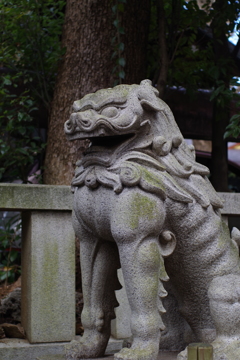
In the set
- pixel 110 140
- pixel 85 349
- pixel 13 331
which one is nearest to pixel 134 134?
pixel 110 140

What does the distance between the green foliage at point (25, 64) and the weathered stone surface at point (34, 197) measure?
65.1 inches

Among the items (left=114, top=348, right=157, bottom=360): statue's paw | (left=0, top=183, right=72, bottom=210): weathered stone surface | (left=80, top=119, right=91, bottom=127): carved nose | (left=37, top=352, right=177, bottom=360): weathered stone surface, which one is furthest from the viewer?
(left=0, top=183, right=72, bottom=210): weathered stone surface

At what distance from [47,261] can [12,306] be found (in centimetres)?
81

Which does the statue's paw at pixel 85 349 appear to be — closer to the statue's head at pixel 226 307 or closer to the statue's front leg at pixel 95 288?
the statue's front leg at pixel 95 288

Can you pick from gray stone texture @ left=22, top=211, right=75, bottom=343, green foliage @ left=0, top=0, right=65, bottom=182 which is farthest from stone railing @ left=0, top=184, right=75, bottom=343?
green foliage @ left=0, top=0, right=65, bottom=182

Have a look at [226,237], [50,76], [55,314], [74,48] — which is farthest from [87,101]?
[50,76]

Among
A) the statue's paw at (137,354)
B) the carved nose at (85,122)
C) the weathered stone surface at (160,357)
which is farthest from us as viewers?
the weathered stone surface at (160,357)

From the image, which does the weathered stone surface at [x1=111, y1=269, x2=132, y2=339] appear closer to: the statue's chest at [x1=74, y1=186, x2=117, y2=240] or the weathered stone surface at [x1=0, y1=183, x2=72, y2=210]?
the weathered stone surface at [x1=0, y1=183, x2=72, y2=210]

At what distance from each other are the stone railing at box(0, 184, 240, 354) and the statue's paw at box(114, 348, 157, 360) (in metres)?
1.06

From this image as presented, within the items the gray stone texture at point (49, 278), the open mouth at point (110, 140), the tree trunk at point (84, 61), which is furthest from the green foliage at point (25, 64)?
the open mouth at point (110, 140)

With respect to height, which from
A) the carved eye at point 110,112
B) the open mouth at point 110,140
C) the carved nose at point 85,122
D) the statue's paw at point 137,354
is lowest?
the statue's paw at point 137,354

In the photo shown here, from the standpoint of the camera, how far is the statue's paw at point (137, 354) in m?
2.23

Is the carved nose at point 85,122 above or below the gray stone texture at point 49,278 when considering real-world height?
above

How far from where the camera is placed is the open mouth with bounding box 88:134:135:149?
2482 mm
